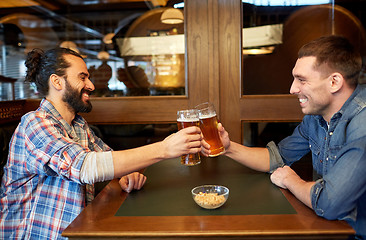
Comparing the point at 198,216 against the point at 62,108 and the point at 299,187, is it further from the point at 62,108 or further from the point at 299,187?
the point at 62,108

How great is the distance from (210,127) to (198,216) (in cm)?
43

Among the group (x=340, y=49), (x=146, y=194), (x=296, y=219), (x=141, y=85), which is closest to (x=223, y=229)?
(x=296, y=219)

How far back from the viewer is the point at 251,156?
5.96 feet

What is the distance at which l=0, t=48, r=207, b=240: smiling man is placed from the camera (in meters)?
1.48

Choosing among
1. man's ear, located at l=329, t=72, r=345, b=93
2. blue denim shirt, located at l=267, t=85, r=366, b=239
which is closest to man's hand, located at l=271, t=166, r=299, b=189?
blue denim shirt, located at l=267, t=85, r=366, b=239

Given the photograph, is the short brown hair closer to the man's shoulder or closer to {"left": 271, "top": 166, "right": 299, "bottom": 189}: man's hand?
{"left": 271, "top": 166, "right": 299, "bottom": 189}: man's hand

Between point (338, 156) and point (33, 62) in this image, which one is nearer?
point (338, 156)

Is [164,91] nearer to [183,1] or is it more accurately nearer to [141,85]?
[141,85]

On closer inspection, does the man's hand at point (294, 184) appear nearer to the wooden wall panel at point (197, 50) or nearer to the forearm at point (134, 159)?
the forearm at point (134, 159)

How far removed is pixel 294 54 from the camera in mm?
3043

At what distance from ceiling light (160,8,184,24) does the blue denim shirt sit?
1.45m

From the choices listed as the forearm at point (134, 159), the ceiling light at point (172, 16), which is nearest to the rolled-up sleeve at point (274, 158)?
the forearm at point (134, 159)

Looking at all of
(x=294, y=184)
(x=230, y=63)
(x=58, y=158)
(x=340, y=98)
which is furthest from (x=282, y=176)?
(x=230, y=63)

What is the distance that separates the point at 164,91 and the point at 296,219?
197 centimetres
